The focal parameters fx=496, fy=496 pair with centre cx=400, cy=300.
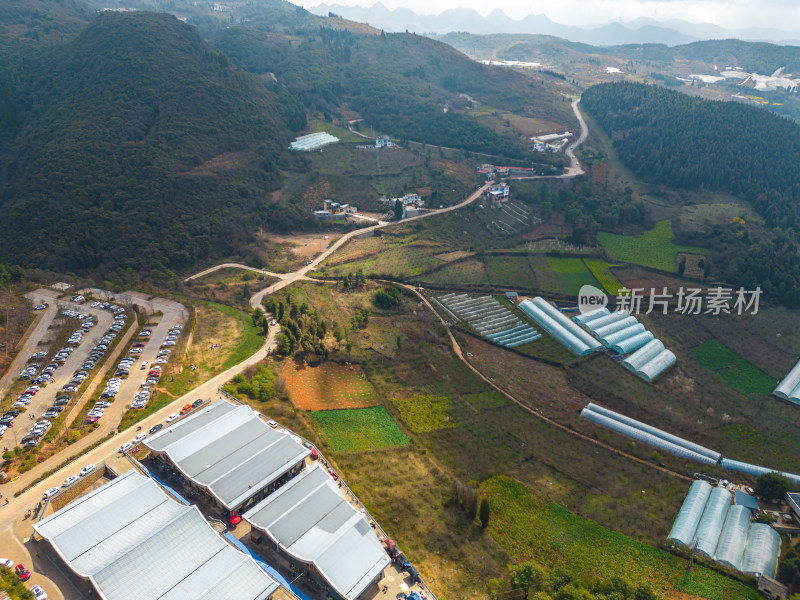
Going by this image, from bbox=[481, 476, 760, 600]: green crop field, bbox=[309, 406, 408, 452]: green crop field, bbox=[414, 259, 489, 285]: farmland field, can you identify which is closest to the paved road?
bbox=[414, 259, 489, 285]: farmland field

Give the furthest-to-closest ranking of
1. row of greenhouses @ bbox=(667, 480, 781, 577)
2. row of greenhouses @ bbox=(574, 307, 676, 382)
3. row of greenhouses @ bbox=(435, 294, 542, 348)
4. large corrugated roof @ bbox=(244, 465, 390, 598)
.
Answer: row of greenhouses @ bbox=(435, 294, 542, 348) → row of greenhouses @ bbox=(574, 307, 676, 382) → row of greenhouses @ bbox=(667, 480, 781, 577) → large corrugated roof @ bbox=(244, 465, 390, 598)

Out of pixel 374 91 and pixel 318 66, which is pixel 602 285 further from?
pixel 318 66

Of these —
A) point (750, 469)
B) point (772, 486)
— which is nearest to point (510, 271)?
point (750, 469)

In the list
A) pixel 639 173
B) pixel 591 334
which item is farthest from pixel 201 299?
pixel 639 173

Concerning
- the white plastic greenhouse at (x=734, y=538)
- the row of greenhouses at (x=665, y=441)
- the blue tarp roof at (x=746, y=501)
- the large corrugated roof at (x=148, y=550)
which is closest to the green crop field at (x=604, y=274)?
the row of greenhouses at (x=665, y=441)

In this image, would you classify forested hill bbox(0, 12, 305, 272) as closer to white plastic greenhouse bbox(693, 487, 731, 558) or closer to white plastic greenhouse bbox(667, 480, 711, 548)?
white plastic greenhouse bbox(667, 480, 711, 548)

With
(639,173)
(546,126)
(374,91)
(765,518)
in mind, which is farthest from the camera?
(374,91)
